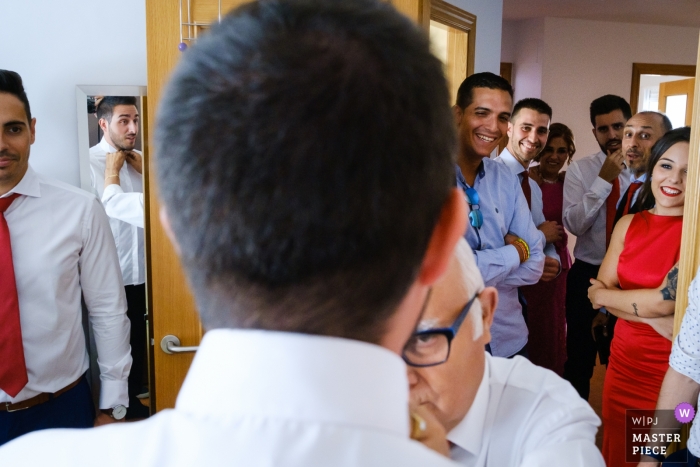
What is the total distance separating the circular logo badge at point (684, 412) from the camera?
164cm

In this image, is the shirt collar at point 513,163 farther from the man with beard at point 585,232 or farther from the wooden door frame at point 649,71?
the wooden door frame at point 649,71

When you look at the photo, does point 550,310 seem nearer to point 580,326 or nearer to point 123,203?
point 580,326

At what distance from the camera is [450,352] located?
0.91 metres

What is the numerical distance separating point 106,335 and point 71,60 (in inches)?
43.6

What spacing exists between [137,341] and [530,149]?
227 cm

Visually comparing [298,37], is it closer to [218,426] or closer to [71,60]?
[218,426]

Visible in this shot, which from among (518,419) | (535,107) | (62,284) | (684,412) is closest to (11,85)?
(62,284)

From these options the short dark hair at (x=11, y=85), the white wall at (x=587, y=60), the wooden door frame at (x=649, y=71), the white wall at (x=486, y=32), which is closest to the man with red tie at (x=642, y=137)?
the white wall at (x=486, y=32)

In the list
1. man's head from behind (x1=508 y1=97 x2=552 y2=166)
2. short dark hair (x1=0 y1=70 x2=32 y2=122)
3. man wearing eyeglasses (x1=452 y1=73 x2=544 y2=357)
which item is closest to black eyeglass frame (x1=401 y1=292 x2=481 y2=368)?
man wearing eyeglasses (x1=452 y1=73 x2=544 y2=357)

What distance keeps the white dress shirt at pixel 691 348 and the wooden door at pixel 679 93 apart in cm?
559

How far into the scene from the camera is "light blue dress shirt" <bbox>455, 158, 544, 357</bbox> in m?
2.14

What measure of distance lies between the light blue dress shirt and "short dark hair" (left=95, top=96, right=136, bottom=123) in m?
1.35

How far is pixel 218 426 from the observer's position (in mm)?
395

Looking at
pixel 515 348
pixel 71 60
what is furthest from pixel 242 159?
pixel 71 60
